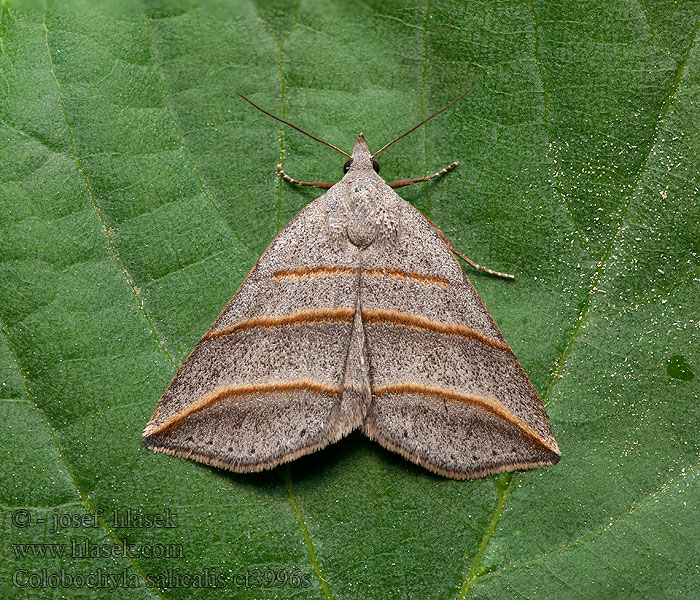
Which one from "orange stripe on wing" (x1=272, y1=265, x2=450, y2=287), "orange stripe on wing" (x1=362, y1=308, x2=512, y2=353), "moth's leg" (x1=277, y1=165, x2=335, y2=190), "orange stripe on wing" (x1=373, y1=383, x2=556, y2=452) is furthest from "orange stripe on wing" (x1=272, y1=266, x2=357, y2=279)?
"orange stripe on wing" (x1=373, y1=383, x2=556, y2=452)

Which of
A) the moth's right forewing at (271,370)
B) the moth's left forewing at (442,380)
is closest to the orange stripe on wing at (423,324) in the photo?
the moth's left forewing at (442,380)

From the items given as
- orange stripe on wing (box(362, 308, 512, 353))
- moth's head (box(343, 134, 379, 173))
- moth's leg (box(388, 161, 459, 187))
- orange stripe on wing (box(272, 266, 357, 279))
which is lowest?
orange stripe on wing (box(362, 308, 512, 353))

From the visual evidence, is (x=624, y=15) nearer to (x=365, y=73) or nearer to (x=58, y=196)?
(x=365, y=73)

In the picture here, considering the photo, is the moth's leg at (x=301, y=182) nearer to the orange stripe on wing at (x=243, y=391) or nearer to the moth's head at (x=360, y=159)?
the moth's head at (x=360, y=159)

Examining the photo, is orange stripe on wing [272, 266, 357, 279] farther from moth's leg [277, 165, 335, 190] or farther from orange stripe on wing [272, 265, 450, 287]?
moth's leg [277, 165, 335, 190]

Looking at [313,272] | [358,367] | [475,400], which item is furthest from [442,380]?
[313,272]

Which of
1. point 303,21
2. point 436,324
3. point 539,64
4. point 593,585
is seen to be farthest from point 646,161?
point 593,585
